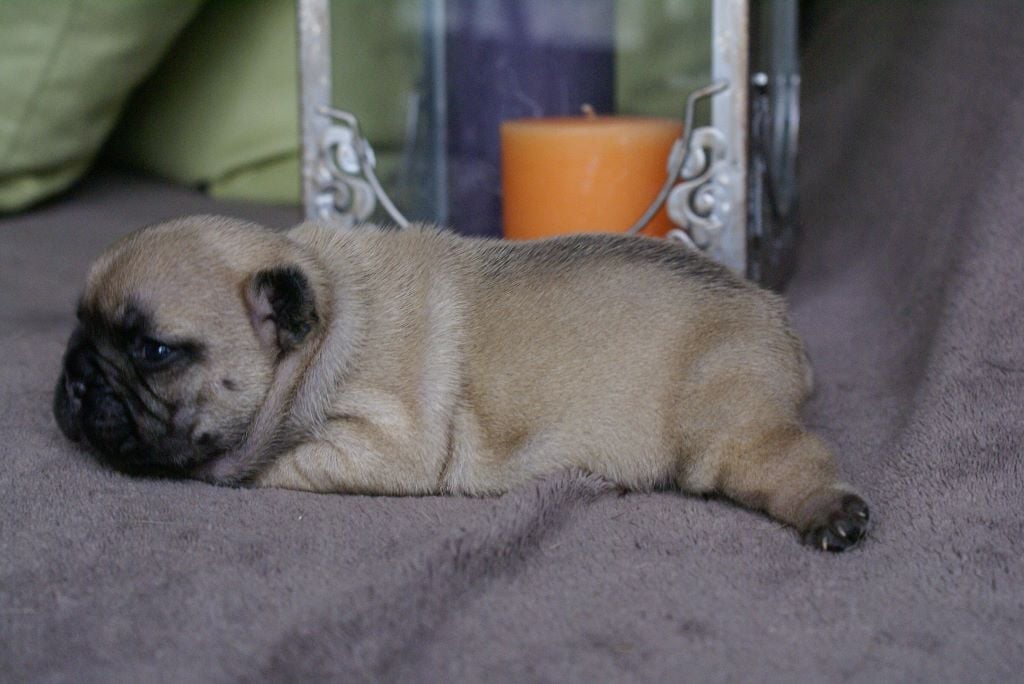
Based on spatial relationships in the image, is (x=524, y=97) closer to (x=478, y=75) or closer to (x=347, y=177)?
(x=478, y=75)

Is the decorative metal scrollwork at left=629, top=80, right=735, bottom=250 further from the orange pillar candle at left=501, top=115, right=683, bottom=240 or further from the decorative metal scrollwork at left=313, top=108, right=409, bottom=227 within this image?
the decorative metal scrollwork at left=313, top=108, right=409, bottom=227

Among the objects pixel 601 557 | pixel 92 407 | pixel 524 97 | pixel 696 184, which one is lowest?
pixel 601 557

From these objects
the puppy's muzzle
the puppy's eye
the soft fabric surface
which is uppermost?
the puppy's eye

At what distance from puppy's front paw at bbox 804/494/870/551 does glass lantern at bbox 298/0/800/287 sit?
799 millimetres

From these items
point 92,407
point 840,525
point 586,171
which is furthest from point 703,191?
point 92,407

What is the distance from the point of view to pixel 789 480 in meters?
1.61

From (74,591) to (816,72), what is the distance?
3.13m

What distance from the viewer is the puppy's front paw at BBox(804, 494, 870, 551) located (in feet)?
4.96

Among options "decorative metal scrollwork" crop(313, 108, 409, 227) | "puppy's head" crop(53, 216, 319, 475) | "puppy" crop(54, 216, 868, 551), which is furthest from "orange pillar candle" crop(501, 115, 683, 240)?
"puppy's head" crop(53, 216, 319, 475)

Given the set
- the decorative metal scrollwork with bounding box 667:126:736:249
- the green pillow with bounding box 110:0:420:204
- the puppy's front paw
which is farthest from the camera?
the green pillow with bounding box 110:0:420:204

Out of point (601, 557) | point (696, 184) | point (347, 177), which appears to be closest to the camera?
point (601, 557)

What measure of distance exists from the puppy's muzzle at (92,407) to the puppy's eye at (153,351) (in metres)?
0.08

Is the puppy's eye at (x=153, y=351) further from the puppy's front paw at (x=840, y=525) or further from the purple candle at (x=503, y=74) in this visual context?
the purple candle at (x=503, y=74)

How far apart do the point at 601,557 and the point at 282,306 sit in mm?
592
